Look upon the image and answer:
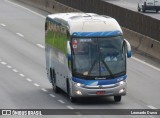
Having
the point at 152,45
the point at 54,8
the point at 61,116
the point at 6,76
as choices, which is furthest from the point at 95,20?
the point at 54,8

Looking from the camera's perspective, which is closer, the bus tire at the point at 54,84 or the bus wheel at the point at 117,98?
the bus wheel at the point at 117,98

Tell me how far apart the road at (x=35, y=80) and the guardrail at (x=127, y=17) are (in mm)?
2408

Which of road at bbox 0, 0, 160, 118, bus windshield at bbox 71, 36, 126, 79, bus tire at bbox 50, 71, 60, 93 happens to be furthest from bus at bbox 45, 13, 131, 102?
bus tire at bbox 50, 71, 60, 93

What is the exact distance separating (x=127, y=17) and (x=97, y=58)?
62.8 feet

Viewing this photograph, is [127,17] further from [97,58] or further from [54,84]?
[97,58]

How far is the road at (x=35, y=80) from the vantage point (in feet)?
92.0

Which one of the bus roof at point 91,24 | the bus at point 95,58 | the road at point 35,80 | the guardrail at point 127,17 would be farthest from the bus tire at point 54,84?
the guardrail at point 127,17

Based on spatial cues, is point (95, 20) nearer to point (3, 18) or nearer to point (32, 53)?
point (32, 53)

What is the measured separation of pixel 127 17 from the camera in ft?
153

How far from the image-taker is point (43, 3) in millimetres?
62719

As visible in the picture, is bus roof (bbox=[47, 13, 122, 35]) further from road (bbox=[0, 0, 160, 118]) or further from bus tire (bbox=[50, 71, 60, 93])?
bus tire (bbox=[50, 71, 60, 93])

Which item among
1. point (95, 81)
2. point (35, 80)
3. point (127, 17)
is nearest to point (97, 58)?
point (95, 81)

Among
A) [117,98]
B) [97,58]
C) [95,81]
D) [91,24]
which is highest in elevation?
[91,24]

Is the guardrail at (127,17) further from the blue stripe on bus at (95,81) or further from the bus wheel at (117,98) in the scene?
the blue stripe on bus at (95,81)
